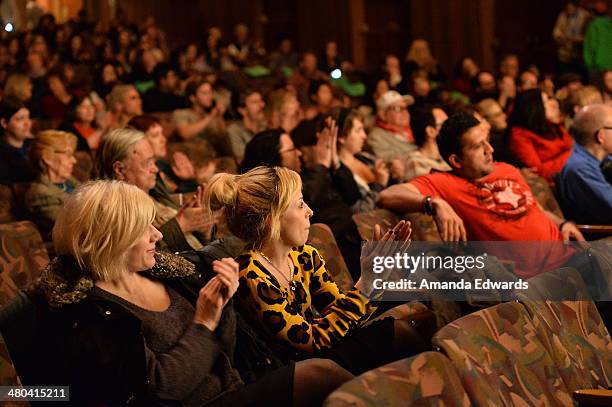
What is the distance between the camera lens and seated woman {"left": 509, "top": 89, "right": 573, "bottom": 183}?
5039 mm

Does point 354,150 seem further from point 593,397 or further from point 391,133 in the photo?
point 593,397

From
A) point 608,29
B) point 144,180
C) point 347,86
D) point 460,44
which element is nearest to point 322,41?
point 460,44

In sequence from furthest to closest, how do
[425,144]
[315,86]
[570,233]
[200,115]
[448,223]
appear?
[315,86] → [200,115] → [425,144] → [570,233] → [448,223]

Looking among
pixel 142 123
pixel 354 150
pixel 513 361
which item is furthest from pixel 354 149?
pixel 513 361

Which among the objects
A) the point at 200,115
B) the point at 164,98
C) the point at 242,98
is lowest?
the point at 164,98

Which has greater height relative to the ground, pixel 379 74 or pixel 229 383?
pixel 229 383

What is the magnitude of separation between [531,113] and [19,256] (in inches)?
120

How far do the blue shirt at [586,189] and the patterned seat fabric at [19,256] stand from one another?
7.16 ft

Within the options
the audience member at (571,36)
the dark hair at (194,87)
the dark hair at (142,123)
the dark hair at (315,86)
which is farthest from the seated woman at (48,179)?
the audience member at (571,36)

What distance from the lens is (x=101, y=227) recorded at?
6.68 feet

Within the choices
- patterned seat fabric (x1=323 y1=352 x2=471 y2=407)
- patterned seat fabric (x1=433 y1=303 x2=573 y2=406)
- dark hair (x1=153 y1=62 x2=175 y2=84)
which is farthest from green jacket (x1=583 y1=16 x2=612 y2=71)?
patterned seat fabric (x1=323 y1=352 x2=471 y2=407)

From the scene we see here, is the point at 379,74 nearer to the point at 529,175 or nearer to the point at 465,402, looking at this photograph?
the point at 529,175

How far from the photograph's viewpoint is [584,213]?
401cm

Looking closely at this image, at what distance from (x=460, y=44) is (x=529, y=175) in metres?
7.11
